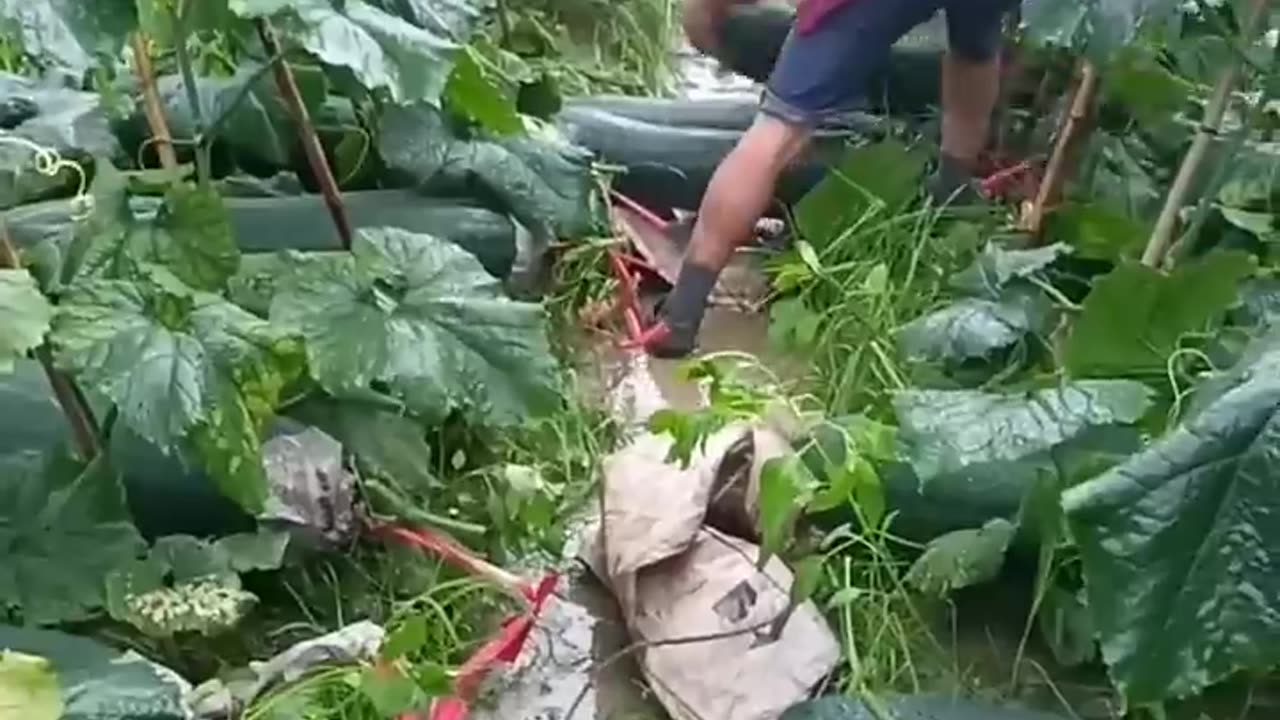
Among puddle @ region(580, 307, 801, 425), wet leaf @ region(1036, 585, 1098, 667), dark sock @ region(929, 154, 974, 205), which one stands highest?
wet leaf @ region(1036, 585, 1098, 667)

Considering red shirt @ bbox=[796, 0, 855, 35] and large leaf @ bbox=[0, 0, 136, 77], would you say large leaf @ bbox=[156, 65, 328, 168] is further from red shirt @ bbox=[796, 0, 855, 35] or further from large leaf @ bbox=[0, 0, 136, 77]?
red shirt @ bbox=[796, 0, 855, 35]

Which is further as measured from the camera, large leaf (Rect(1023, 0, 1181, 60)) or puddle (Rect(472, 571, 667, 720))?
puddle (Rect(472, 571, 667, 720))

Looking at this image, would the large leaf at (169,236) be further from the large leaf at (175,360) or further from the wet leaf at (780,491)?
the wet leaf at (780,491)

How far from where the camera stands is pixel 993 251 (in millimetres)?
1900

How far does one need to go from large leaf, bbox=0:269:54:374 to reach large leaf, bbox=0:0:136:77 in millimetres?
160

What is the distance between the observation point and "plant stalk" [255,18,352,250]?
1.63m

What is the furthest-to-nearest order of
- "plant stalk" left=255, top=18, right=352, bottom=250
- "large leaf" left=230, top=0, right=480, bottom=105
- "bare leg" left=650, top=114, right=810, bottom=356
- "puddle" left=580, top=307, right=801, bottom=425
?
1. "bare leg" left=650, top=114, right=810, bottom=356
2. "puddle" left=580, top=307, right=801, bottom=425
3. "plant stalk" left=255, top=18, right=352, bottom=250
4. "large leaf" left=230, top=0, right=480, bottom=105

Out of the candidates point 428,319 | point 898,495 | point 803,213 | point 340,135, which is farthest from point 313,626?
point 803,213

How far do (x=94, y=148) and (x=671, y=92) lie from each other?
1313 millimetres

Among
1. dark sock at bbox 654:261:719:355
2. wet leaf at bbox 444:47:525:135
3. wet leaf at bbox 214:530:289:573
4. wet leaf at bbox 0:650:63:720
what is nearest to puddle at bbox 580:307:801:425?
dark sock at bbox 654:261:719:355

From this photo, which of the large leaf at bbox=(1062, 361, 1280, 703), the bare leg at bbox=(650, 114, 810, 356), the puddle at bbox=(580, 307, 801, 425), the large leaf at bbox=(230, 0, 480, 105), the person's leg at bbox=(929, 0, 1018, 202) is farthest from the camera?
the person's leg at bbox=(929, 0, 1018, 202)

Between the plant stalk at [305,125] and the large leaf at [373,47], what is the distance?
6.0 inches

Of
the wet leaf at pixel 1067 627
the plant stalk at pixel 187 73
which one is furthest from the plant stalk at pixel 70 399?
the wet leaf at pixel 1067 627

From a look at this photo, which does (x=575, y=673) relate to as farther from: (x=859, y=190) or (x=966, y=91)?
(x=966, y=91)
